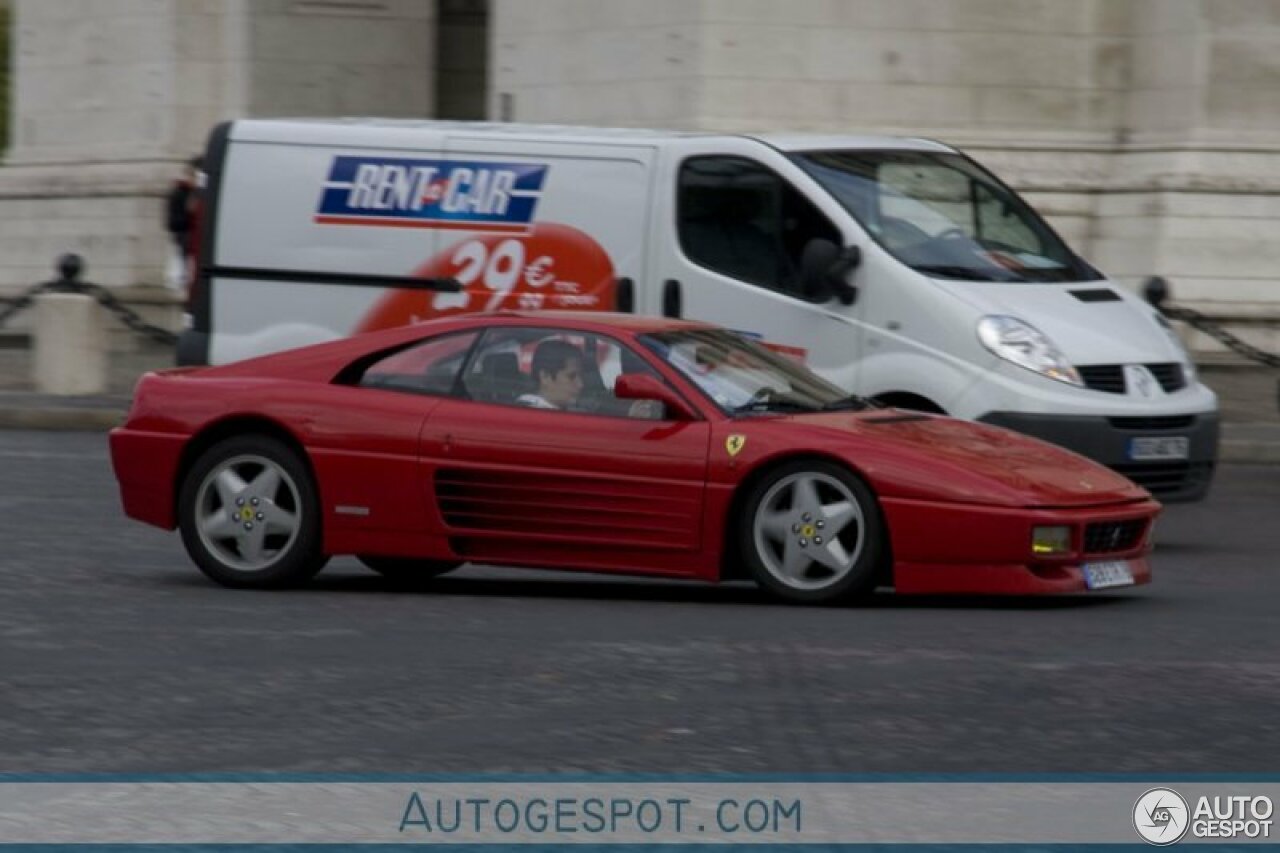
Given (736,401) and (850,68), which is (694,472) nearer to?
(736,401)

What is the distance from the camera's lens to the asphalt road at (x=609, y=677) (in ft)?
24.4

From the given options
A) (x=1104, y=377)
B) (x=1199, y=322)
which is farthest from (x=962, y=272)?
(x=1199, y=322)

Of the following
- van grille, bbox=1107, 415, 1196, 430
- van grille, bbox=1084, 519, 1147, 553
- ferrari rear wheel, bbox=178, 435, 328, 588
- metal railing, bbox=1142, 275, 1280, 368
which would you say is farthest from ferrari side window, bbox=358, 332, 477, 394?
metal railing, bbox=1142, 275, 1280, 368

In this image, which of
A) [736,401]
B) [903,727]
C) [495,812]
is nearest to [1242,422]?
[736,401]

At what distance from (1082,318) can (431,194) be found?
3505 mm

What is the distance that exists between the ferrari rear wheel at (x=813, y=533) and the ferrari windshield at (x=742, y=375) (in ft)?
1.36

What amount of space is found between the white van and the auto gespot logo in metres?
0.01

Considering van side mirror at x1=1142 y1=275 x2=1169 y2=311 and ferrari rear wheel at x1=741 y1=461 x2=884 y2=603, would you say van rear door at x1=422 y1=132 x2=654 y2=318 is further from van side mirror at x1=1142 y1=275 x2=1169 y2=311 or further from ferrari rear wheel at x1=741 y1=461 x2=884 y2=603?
van side mirror at x1=1142 y1=275 x2=1169 y2=311

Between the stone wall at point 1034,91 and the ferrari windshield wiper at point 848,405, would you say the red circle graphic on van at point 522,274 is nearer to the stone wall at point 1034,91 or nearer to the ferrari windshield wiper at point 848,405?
the ferrari windshield wiper at point 848,405

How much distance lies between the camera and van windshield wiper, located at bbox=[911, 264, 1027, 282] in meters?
14.3

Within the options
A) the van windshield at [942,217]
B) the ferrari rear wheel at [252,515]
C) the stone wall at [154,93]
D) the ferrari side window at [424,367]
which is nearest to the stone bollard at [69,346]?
the stone wall at [154,93]

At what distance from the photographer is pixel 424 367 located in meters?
11.2

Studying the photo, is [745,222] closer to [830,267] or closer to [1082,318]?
[830,267]

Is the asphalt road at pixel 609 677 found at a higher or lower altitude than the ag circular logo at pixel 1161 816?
lower
